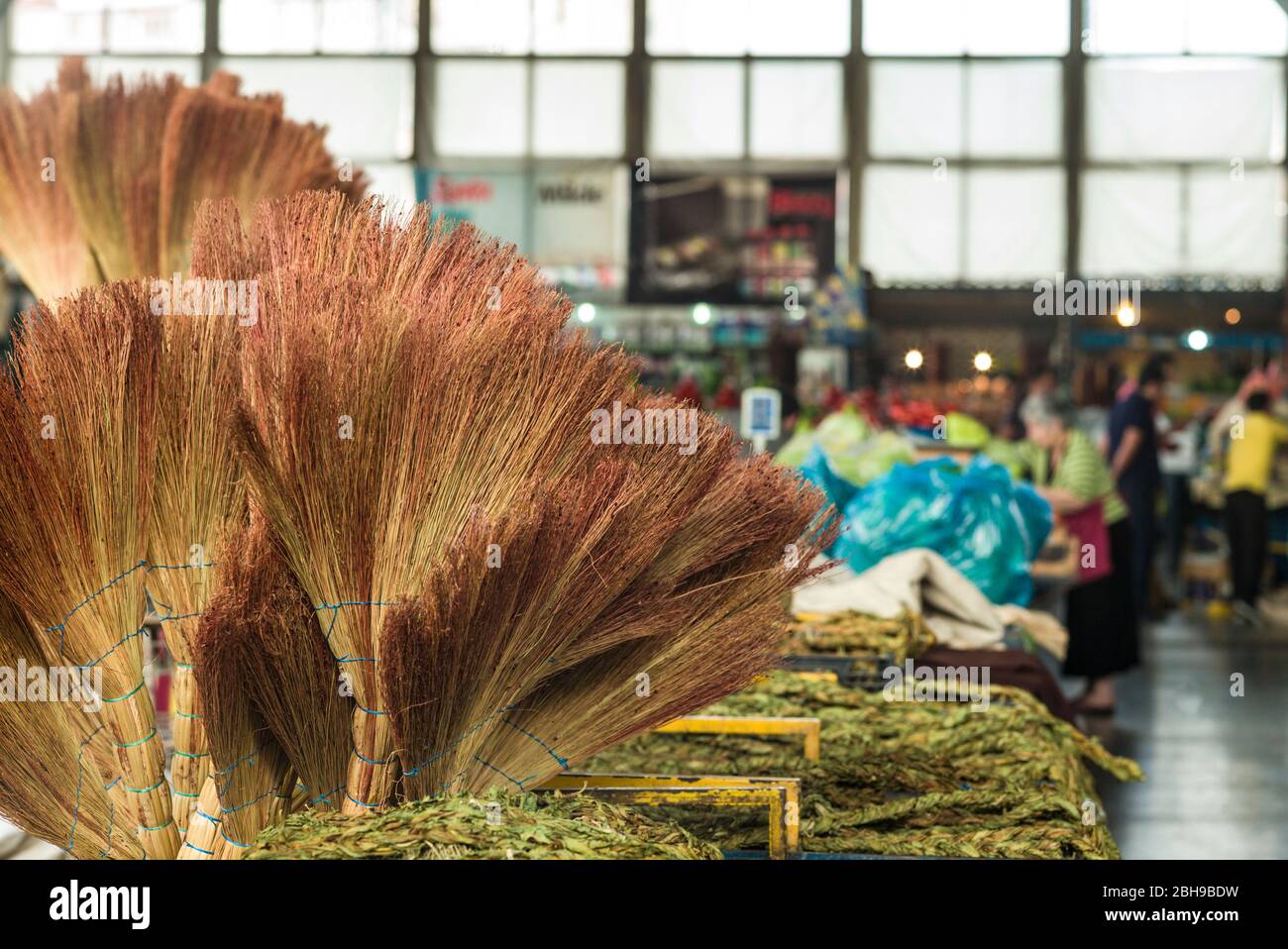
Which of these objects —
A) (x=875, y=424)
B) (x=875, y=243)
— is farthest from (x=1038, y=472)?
(x=875, y=243)

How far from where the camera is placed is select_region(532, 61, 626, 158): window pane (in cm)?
2042

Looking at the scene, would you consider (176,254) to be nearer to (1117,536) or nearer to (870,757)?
(870,757)

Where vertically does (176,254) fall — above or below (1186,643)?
above

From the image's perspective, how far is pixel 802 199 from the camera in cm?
1418

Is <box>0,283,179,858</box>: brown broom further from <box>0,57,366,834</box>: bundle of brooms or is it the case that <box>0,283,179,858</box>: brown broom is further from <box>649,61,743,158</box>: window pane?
<box>649,61,743,158</box>: window pane

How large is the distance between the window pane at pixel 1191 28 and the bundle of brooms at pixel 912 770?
718 inches

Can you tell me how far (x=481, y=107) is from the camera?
67.4ft

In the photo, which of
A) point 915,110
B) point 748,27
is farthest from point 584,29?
point 915,110

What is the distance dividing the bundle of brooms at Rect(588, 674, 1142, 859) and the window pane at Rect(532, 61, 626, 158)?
17.8m

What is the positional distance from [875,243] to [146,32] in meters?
9.59

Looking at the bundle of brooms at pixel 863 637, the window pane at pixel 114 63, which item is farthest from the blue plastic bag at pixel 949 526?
the window pane at pixel 114 63

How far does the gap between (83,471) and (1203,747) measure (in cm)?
595

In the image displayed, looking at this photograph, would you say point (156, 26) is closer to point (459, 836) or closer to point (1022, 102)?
point (1022, 102)

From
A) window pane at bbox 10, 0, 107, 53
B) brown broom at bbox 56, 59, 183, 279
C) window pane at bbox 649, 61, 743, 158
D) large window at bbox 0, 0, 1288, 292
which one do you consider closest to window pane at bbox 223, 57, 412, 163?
large window at bbox 0, 0, 1288, 292
